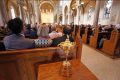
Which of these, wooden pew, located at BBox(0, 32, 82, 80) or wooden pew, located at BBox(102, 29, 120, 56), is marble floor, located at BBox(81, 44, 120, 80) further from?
wooden pew, located at BBox(0, 32, 82, 80)

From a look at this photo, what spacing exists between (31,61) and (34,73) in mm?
302

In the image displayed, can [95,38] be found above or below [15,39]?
below

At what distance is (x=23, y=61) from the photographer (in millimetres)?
1782

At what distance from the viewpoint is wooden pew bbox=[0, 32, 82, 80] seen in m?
1.68

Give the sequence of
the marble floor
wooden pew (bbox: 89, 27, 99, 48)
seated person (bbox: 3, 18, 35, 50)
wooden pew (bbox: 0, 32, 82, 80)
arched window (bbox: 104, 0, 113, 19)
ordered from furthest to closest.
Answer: arched window (bbox: 104, 0, 113, 19), wooden pew (bbox: 89, 27, 99, 48), the marble floor, seated person (bbox: 3, 18, 35, 50), wooden pew (bbox: 0, 32, 82, 80)

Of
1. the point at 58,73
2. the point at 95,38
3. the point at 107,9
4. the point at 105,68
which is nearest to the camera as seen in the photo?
the point at 58,73

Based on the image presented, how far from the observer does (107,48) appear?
4.45 m

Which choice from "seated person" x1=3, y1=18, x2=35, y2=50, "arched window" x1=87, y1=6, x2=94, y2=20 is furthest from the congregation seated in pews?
"arched window" x1=87, y1=6, x2=94, y2=20

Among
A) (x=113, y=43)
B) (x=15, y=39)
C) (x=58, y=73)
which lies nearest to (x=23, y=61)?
(x=15, y=39)

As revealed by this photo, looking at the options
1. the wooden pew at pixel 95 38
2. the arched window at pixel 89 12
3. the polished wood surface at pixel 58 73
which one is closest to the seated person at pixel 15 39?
the polished wood surface at pixel 58 73

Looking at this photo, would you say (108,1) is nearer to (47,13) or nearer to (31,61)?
(31,61)

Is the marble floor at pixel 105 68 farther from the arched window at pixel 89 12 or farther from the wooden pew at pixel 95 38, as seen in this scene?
the arched window at pixel 89 12

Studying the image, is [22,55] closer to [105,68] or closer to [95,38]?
[105,68]

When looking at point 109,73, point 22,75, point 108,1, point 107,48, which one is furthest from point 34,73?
point 108,1
